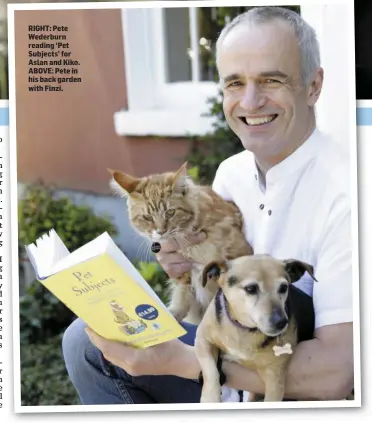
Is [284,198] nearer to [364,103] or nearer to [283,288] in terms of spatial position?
[283,288]

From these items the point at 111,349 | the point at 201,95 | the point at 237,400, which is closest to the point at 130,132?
the point at 201,95

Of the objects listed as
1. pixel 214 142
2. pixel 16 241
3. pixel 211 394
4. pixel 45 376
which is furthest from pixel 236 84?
pixel 45 376

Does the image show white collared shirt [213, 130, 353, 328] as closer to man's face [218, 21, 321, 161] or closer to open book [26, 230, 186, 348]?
man's face [218, 21, 321, 161]

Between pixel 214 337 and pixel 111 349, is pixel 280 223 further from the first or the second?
pixel 111 349

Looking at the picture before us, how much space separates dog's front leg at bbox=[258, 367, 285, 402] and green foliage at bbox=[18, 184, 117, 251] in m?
0.68

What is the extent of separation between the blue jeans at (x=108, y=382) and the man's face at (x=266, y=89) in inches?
32.5

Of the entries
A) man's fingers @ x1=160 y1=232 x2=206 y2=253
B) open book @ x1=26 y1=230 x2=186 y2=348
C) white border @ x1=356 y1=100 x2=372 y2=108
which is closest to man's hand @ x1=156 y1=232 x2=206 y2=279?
man's fingers @ x1=160 y1=232 x2=206 y2=253

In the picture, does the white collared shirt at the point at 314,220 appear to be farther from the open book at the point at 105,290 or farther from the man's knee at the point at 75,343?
the man's knee at the point at 75,343

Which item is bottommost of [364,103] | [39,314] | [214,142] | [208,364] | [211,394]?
[211,394]

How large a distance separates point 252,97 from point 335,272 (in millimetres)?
618

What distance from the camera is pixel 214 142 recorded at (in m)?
2.49

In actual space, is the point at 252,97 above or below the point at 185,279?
above

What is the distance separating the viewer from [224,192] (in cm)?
248

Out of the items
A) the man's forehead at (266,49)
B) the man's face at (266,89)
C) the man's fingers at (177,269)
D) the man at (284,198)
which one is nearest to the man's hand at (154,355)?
the man at (284,198)
